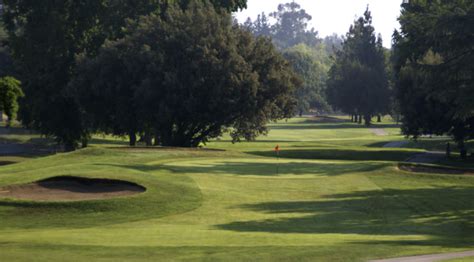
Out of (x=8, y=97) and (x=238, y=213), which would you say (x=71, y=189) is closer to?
(x=8, y=97)

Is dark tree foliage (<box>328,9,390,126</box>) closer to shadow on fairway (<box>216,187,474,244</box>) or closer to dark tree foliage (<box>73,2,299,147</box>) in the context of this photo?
dark tree foliage (<box>73,2,299,147</box>)

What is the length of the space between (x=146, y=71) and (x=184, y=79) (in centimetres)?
329

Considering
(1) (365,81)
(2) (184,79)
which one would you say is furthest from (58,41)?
(1) (365,81)

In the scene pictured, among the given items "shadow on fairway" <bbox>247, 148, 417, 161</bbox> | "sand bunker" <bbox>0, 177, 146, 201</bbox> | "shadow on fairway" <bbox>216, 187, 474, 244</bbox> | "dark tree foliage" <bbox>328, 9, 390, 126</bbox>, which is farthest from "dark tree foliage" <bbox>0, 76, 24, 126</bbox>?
"dark tree foliage" <bbox>328, 9, 390, 126</bbox>

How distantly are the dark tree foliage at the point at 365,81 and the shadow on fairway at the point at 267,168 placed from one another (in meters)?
105

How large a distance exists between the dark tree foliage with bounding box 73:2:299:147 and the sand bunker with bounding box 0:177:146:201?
25.6 metres

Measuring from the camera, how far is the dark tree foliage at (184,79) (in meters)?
60.3

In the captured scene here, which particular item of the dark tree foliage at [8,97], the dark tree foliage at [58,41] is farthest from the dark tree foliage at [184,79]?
the dark tree foliage at [8,97]

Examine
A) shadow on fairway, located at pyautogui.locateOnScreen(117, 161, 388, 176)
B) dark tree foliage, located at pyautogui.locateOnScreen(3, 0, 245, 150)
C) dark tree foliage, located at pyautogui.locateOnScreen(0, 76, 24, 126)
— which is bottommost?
shadow on fairway, located at pyautogui.locateOnScreen(117, 161, 388, 176)

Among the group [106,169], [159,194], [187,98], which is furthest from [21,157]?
[159,194]

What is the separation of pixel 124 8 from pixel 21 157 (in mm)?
18071

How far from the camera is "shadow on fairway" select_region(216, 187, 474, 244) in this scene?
27.2 meters

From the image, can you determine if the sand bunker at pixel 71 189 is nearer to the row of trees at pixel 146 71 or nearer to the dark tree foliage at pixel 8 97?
the dark tree foliage at pixel 8 97

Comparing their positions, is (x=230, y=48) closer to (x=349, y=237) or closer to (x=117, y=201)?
(x=117, y=201)
